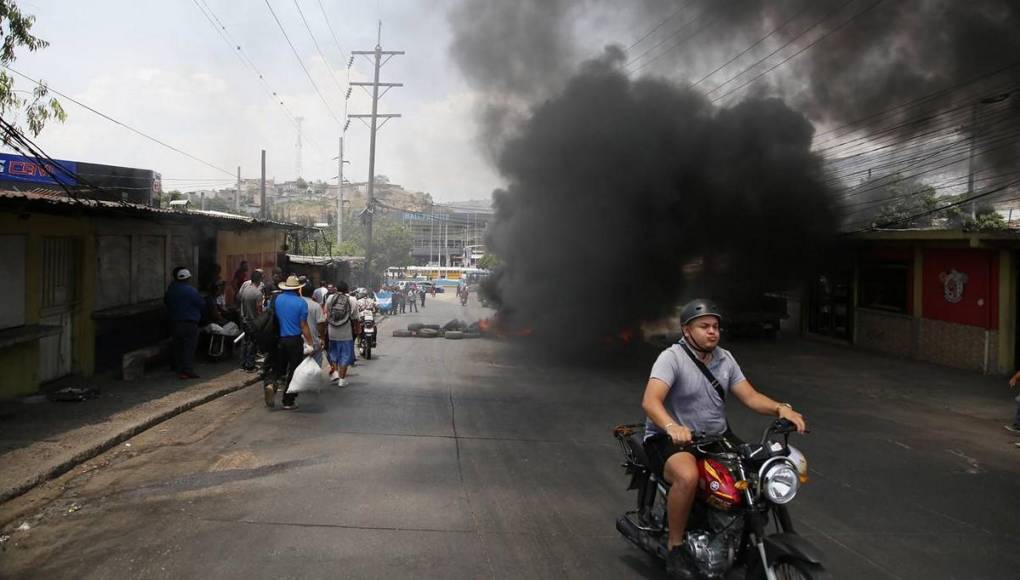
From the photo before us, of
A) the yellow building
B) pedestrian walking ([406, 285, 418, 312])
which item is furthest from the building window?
pedestrian walking ([406, 285, 418, 312])

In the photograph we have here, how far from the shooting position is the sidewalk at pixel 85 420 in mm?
5273

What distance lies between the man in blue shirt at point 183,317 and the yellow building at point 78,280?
2.17 feet

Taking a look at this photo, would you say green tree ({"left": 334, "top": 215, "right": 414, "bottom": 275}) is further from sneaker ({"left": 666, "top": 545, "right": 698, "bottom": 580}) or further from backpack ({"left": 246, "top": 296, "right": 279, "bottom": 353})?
sneaker ({"left": 666, "top": 545, "right": 698, "bottom": 580})

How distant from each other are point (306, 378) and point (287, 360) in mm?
419

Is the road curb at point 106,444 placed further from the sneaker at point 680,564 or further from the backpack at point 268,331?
the sneaker at point 680,564

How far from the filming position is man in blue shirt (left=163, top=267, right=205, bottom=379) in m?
9.31

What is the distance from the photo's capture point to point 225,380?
953cm

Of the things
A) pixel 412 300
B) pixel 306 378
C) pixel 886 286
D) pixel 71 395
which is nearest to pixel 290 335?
pixel 306 378

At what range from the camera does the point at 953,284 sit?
14.4 meters

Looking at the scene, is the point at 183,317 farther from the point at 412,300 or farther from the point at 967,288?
the point at 412,300

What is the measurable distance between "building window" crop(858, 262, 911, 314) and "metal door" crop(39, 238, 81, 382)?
15250mm

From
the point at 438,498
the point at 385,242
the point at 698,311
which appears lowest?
the point at 438,498

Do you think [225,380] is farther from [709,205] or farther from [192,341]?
[709,205]

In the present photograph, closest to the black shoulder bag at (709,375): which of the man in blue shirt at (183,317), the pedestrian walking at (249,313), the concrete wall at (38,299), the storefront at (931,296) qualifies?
the concrete wall at (38,299)
